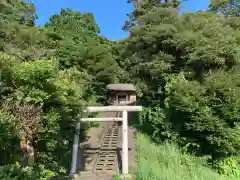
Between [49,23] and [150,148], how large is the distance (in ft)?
53.6

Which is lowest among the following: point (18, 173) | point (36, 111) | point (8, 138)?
point (18, 173)

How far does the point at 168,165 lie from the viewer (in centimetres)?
881

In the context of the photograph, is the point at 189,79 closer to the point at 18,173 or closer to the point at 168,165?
the point at 168,165

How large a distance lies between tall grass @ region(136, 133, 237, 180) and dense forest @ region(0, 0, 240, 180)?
0.38m

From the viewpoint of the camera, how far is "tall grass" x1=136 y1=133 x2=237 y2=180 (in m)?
7.86

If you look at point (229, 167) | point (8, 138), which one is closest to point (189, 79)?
point (229, 167)

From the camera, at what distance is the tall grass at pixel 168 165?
7.86 m

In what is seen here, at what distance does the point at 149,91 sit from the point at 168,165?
3605 mm

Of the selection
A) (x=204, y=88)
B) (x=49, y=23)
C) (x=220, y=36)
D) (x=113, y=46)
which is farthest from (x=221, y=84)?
(x=49, y=23)

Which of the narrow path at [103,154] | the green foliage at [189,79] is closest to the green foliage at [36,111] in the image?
the narrow path at [103,154]

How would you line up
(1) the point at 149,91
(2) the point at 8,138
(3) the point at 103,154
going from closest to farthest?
(2) the point at 8,138
(3) the point at 103,154
(1) the point at 149,91

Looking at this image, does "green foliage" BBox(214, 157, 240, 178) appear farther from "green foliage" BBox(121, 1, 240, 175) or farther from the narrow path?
the narrow path

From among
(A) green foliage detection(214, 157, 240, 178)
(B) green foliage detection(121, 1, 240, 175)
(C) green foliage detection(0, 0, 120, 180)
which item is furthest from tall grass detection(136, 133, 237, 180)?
(C) green foliage detection(0, 0, 120, 180)

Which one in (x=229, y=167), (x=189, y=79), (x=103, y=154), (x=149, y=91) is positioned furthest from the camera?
(x=149, y=91)
